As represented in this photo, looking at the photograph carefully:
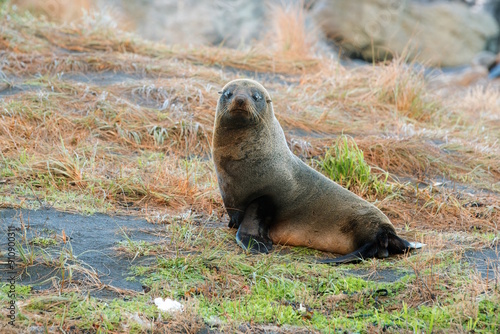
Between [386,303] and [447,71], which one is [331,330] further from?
[447,71]

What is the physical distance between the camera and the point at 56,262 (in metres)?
3.01

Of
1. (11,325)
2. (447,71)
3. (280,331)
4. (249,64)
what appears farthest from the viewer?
(447,71)

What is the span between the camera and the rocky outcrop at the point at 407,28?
1423cm

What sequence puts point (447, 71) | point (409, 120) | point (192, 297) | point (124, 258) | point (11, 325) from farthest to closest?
1. point (447, 71)
2. point (409, 120)
3. point (124, 258)
4. point (192, 297)
5. point (11, 325)

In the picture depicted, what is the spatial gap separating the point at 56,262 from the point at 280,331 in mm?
1237

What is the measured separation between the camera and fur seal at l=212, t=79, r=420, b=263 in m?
3.89

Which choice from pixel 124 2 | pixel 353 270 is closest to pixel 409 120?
pixel 353 270

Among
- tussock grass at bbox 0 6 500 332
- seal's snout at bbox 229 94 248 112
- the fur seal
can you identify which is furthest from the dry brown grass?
seal's snout at bbox 229 94 248 112

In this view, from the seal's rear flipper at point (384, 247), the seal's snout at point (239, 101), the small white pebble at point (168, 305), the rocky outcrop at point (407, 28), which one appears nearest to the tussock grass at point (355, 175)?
the seal's rear flipper at point (384, 247)

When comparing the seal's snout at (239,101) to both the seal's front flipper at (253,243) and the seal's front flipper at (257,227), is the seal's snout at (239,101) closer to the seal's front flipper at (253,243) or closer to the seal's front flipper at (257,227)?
the seal's front flipper at (257,227)

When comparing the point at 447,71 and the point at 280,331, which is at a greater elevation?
the point at 280,331

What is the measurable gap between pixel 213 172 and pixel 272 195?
1.45 meters

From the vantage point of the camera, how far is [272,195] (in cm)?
393

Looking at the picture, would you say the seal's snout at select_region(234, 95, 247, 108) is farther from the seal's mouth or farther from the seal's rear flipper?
the seal's rear flipper
